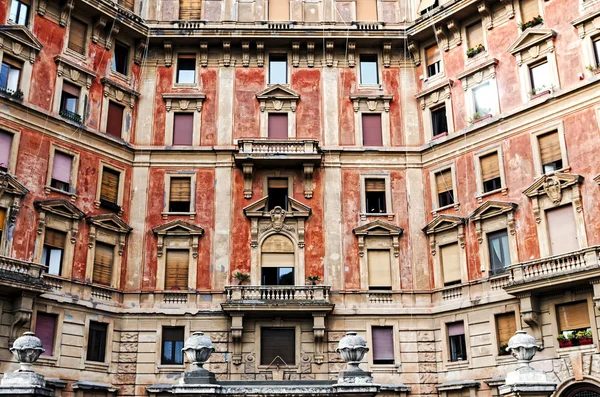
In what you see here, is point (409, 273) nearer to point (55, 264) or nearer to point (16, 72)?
point (55, 264)

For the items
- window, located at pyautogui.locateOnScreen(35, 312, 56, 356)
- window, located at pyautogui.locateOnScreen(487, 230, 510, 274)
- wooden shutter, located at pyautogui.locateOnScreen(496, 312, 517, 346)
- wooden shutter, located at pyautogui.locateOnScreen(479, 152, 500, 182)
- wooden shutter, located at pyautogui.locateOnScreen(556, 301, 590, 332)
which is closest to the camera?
wooden shutter, located at pyautogui.locateOnScreen(556, 301, 590, 332)

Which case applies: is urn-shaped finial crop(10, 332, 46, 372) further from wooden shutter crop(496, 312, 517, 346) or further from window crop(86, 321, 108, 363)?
wooden shutter crop(496, 312, 517, 346)

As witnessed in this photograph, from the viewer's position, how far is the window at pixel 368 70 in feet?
109

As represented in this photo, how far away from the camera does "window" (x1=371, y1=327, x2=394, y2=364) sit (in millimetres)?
29062

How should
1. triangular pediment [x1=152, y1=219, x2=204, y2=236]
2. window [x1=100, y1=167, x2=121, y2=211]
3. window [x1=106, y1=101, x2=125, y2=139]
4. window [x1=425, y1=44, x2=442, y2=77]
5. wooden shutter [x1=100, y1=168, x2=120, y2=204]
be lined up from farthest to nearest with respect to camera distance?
window [x1=425, y1=44, x2=442, y2=77] < window [x1=106, y1=101, x2=125, y2=139] < triangular pediment [x1=152, y1=219, x2=204, y2=236] < wooden shutter [x1=100, y1=168, x2=120, y2=204] < window [x1=100, y1=167, x2=121, y2=211]

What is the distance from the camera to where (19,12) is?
28.0m

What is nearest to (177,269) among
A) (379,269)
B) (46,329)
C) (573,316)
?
(46,329)

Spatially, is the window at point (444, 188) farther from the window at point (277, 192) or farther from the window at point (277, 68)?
the window at point (277, 68)

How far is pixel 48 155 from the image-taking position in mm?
27734

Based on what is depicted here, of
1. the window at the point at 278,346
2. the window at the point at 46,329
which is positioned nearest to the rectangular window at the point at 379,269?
the window at the point at 278,346

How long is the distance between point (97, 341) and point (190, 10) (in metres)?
17.3

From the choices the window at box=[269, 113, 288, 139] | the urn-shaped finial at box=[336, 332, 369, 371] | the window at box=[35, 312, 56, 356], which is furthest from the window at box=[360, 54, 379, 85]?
the urn-shaped finial at box=[336, 332, 369, 371]

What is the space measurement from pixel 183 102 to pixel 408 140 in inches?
444

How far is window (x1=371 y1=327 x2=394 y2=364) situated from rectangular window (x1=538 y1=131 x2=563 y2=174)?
977 centimetres
